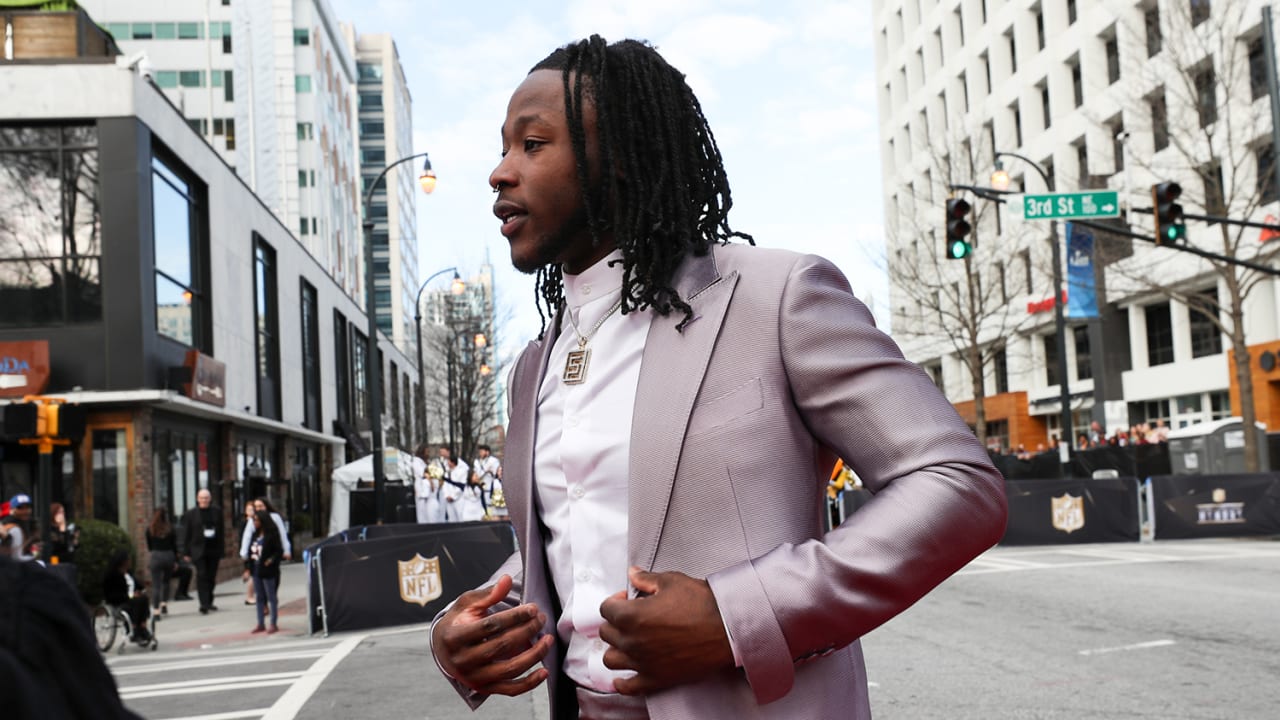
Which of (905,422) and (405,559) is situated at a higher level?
(905,422)

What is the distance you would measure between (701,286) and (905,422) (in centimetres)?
42

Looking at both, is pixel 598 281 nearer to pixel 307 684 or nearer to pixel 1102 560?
pixel 307 684

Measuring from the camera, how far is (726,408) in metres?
1.67

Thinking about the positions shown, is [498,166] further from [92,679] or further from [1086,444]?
[1086,444]

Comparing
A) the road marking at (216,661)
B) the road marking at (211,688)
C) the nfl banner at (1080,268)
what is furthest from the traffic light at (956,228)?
the road marking at (211,688)

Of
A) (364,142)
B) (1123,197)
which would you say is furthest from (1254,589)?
(364,142)

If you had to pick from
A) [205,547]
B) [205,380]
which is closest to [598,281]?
[205,547]

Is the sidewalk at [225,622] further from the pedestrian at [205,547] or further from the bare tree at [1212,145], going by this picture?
the bare tree at [1212,145]

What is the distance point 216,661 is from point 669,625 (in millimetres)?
12398

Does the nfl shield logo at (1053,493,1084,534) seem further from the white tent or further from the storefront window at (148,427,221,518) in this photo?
the storefront window at (148,427,221,518)

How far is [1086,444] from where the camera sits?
30.1 meters

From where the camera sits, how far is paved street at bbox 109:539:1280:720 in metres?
7.45

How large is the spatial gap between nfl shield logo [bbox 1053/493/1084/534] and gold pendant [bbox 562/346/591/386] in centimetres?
2068

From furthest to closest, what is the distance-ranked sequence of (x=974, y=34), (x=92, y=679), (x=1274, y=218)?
(x=974, y=34), (x=1274, y=218), (x=92, y=679)
